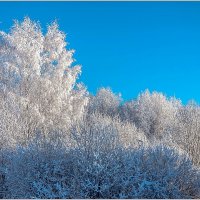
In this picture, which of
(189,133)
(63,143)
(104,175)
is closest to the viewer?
(104,175)

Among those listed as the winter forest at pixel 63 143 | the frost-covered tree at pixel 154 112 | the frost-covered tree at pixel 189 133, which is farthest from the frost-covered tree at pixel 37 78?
the frost-covered tree at pixel 154 112

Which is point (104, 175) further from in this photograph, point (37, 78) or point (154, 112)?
point (154, 112)

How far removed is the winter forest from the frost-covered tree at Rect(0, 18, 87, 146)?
75mm

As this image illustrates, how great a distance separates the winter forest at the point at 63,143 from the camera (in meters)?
16.6

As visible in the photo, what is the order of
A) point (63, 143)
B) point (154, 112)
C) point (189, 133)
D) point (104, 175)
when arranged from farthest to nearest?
point (154, 112)
point (189, 133)
point (63, 143)
point (104, 175)

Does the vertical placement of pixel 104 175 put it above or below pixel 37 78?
below

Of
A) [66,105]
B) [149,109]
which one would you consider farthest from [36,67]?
[149,109]

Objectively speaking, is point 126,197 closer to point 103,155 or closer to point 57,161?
point 103,155

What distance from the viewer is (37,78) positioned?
96.4 feet

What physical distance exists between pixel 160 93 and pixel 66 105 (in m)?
29.3

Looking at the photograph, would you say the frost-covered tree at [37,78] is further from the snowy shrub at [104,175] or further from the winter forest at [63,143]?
the snowy shrub at [104,175]

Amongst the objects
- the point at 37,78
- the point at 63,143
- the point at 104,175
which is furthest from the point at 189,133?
the point at 104,175

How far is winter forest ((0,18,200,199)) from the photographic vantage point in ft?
54.5

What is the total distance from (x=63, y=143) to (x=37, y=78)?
11757mm
